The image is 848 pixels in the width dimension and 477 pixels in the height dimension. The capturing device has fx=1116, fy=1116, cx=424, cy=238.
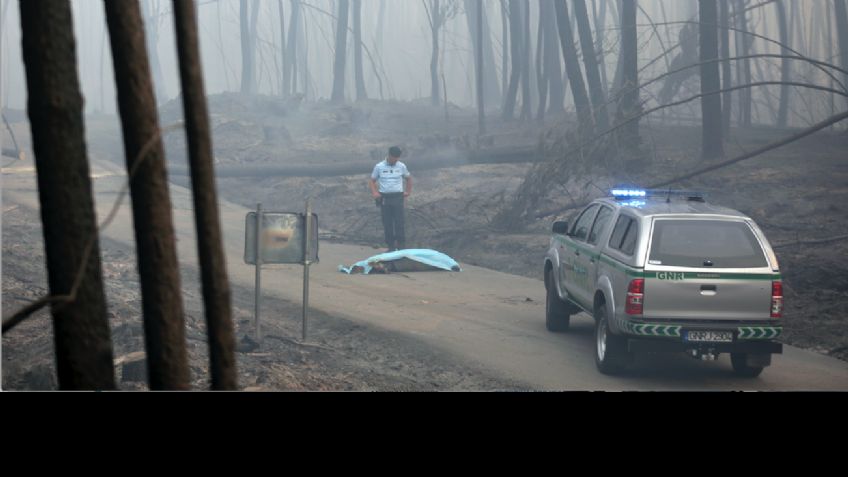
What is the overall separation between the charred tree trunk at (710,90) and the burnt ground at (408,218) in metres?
0.41

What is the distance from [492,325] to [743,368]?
3.45 meters

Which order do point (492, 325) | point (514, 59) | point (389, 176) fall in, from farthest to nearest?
point (514, 59) < point (389, 176) < point (492, 325)

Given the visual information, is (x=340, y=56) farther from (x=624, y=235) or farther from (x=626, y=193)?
(x=624, y=235)

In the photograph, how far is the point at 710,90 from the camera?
79.9ft

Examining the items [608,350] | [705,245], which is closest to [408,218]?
[608,350]

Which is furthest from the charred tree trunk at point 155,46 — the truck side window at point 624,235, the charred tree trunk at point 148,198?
the charred tree trunk at point 148,198

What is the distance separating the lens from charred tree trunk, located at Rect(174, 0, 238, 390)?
453cm

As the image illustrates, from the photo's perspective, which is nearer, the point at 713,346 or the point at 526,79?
the point at 713,346

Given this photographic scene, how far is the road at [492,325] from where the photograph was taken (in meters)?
11.1

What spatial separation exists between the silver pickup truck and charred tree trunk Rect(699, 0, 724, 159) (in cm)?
1334

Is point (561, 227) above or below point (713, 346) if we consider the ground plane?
above
